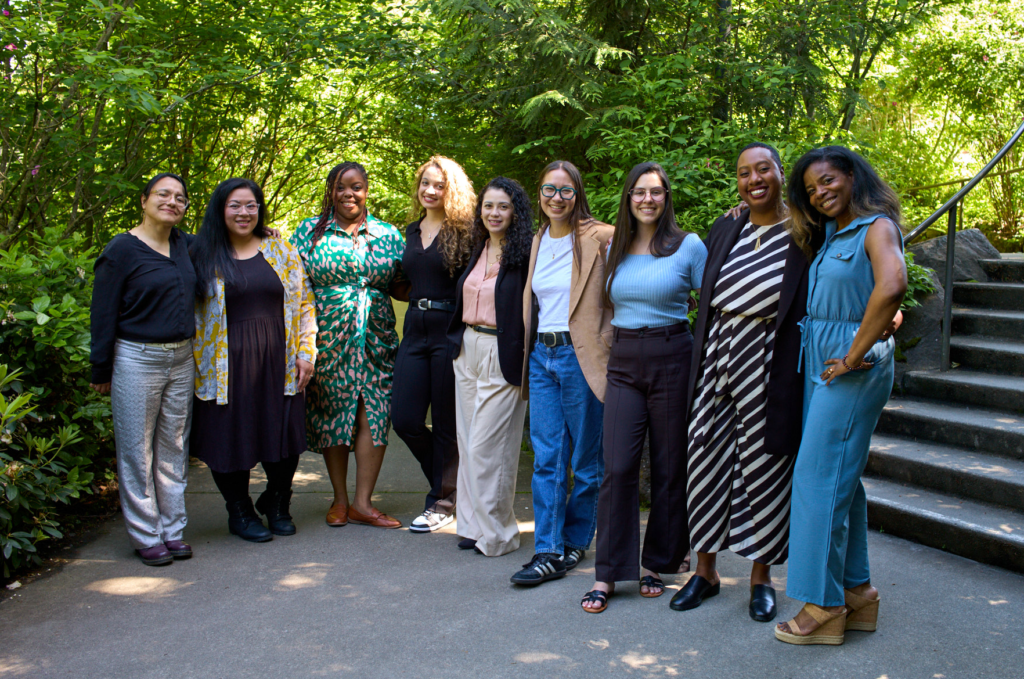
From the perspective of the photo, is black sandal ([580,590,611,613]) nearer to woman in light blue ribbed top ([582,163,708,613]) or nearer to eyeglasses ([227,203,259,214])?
woman in light blue ribbed top ([582,163,708,613])

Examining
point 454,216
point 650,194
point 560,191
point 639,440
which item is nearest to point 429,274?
point 454,216

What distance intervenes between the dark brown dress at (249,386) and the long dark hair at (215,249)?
A: 7cm

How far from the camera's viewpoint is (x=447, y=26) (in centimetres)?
708

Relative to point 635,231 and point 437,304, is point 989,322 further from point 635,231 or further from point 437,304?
point 437,304

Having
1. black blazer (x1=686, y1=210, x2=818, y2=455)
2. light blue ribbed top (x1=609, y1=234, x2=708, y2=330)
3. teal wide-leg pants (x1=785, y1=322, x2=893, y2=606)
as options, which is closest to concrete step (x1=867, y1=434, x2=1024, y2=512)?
teal wide-leg pants (x1=785, y1=322, x2=893, y2=606)

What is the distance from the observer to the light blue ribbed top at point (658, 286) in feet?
11.8

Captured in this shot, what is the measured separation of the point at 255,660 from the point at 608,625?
4.70 feet

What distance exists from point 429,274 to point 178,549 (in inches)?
78.3

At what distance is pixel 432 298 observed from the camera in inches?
183

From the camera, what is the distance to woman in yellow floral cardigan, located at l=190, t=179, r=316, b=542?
4.38m


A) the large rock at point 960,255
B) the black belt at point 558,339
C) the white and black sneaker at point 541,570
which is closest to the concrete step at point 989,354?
the large rock at point 960,255

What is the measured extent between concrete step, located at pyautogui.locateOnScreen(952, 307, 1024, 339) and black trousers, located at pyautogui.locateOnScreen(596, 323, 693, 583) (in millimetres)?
3200

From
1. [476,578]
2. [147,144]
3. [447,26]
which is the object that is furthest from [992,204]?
[147,144]

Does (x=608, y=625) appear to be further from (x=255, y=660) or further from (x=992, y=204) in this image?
→ (x=992, y=204)
